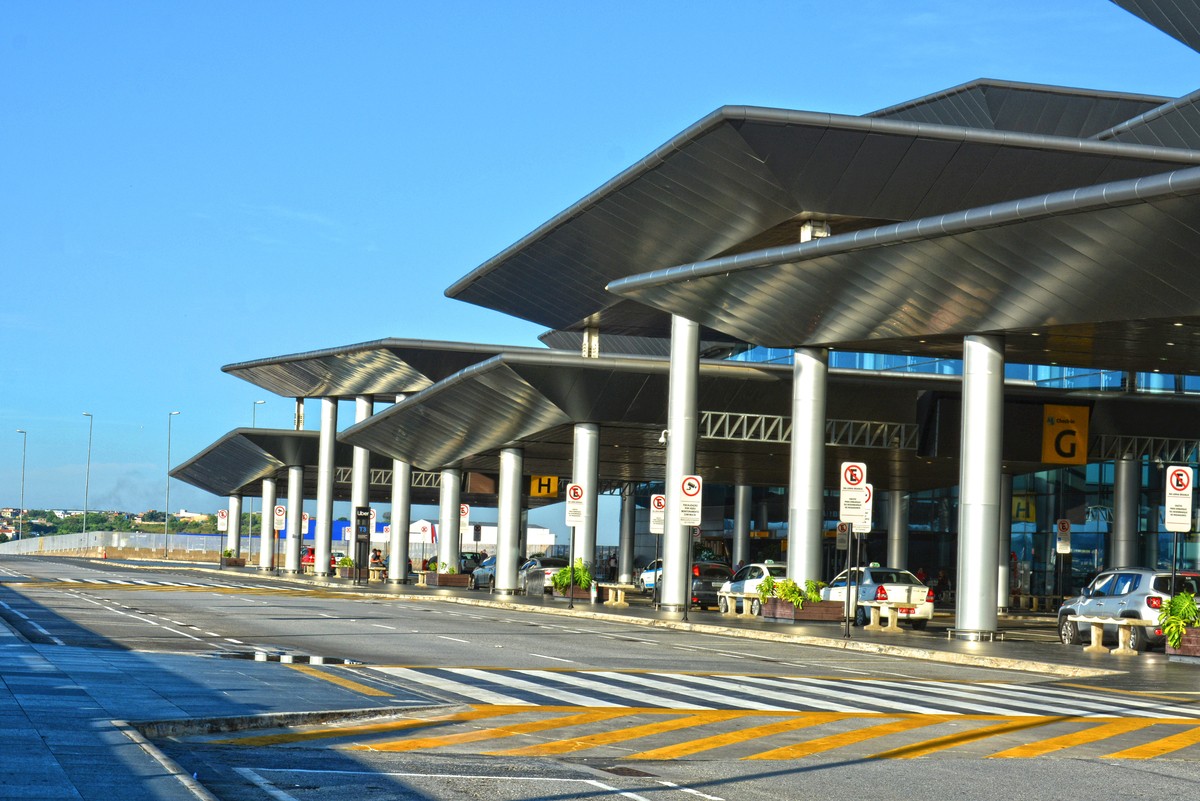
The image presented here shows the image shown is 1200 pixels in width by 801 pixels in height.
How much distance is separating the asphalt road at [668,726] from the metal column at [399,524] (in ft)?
142

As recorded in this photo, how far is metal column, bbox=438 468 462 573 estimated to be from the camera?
2702 inches

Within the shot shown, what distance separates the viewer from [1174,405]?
47281 mm

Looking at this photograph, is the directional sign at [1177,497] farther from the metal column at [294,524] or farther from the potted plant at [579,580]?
the metal column at [294,524]

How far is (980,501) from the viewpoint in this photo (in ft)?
101

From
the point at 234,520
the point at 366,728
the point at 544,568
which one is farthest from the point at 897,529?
the point at 234,520

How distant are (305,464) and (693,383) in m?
51.9

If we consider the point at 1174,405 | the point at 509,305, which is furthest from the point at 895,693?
the point at 509,305

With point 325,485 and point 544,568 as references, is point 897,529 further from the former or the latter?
point 325,485

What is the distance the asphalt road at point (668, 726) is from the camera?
10.9 metres

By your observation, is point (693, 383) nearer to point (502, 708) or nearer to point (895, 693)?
point (895, 693)

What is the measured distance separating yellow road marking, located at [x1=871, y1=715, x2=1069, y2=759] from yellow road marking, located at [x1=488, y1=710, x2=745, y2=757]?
2.22 metres

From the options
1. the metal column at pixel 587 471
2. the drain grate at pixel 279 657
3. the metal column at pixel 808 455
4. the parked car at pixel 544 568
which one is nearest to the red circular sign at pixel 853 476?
the metal column at pixel 808 455

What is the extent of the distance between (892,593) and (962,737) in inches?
932

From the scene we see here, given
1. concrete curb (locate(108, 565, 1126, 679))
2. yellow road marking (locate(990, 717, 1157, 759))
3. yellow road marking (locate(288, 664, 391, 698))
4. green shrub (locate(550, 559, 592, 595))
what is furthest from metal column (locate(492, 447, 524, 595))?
yellow road marking (locate(990, 717, 1157, 759))
